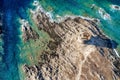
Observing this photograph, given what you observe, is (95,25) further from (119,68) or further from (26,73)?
(26,73)

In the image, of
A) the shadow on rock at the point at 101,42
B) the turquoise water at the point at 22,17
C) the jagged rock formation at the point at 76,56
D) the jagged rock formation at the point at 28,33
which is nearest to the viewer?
the jagged rock formation at the point at 76,56

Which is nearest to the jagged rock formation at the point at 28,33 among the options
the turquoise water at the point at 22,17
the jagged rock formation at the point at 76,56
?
the turquoise water at the point at 22,17

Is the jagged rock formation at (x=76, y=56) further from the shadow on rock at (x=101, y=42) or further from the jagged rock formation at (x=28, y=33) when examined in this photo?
the jagged rock formation at (x=28, y=33)

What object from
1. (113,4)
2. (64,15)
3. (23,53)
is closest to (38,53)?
(23,53)

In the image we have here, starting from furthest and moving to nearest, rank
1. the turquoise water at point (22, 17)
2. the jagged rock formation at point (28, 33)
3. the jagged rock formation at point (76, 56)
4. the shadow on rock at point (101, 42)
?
the jagged rock formation at point (28, 33), the shadow on rock at point (101, 42), the turquoise water at point (22, 17), the jagged rock formation at point (76, 56)

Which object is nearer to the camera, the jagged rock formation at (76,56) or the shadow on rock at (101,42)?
the jagged rock formation at (76,56)

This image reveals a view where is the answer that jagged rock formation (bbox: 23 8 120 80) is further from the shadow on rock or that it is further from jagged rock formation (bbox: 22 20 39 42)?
jagged rock formation (bbox: 22 20 39 42)

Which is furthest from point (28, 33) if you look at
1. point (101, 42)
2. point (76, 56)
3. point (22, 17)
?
point (101, 42)
